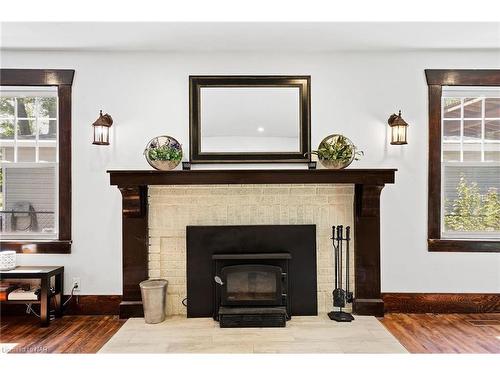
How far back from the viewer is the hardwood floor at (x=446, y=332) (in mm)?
2654

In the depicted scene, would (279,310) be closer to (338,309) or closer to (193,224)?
(338,309)

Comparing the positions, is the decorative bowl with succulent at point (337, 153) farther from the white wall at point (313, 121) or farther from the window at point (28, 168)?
the window at point (28, 168)

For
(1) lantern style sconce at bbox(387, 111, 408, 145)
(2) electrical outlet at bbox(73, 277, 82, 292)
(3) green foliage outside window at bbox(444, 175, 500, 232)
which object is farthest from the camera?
(3) green foliage outside window at bbox(444, 175, 500, 232)

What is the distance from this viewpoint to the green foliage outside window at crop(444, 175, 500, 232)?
3.50 m

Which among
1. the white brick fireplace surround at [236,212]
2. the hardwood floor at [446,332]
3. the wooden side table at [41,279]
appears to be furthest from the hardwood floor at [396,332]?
the white brick fireplace surround at [236,212]

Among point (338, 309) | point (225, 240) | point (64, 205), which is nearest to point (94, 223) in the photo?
point (64, 205)

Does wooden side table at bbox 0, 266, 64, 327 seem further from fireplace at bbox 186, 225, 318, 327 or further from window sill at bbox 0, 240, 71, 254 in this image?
fireplace at bbox 186, 225, 318, 327

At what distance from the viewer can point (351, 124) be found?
133 inches

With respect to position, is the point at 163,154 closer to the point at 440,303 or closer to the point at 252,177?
the point at 252,177

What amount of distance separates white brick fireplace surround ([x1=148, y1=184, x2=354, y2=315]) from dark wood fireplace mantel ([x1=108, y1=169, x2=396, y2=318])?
0.36ft

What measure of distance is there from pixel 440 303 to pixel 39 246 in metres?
3.82

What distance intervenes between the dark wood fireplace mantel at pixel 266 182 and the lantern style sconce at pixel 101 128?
41 centimetres

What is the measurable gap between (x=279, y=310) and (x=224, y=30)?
2.38 m

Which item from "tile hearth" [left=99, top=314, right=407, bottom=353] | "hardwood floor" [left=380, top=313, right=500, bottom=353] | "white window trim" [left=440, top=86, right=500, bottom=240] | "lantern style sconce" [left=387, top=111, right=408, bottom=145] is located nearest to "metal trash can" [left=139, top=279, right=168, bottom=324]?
"tile hearth" [left=99, top=314, right=407, bottom=353]
